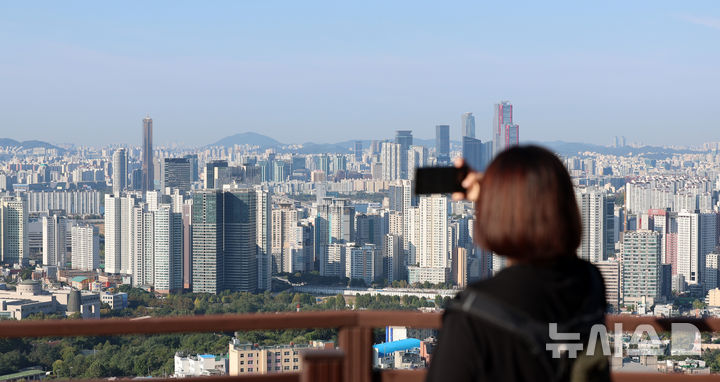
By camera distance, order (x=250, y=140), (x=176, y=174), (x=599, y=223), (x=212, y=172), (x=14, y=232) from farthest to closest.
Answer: (x=250, y=140)
(x=176, y=174)
(x=212, y=172)
(x=14, y=232)
(x=599, y=223)

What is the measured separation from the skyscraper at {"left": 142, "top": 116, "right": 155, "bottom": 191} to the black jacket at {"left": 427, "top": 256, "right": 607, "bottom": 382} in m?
54.7

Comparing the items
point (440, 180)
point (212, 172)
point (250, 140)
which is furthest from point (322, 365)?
point (250, 140)

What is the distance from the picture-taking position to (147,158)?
56.1 metres

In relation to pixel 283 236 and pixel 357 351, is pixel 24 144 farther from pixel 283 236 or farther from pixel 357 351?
pixel 357 351

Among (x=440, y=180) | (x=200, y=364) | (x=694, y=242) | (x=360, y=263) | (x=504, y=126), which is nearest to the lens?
(x=440, y=180)

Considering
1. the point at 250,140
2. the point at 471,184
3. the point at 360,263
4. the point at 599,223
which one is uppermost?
the point at 250,140

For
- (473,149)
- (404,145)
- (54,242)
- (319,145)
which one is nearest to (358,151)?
(319,145)

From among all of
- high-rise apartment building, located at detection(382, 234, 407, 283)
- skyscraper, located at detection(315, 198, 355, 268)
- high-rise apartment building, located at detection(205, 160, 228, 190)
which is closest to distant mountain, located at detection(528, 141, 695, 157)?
skyscraper, located at detection(315, 198, 355, 268)

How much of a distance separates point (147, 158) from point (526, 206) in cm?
5709

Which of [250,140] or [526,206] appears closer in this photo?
[526,206]

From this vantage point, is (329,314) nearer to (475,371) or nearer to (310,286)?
(475,371)

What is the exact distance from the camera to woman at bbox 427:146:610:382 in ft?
2.25

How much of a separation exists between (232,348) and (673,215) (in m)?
26.6

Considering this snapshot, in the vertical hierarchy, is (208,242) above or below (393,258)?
above
